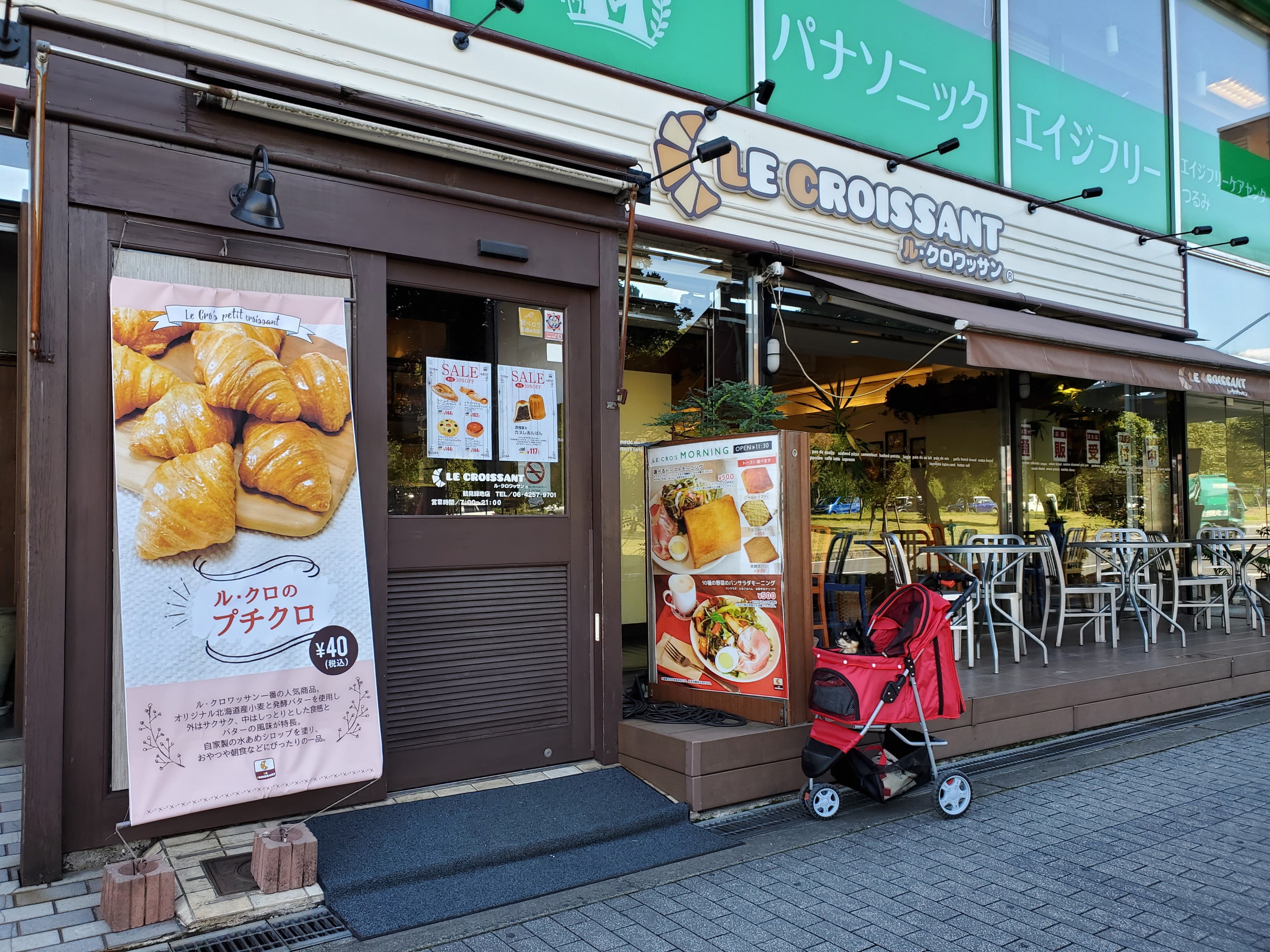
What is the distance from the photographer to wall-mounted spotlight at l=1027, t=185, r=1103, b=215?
8.23 meters

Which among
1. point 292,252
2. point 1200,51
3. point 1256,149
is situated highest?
point 1200,51

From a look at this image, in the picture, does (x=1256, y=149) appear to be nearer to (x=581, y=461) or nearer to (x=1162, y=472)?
(x=1162, y=472)

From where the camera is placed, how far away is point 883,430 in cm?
851

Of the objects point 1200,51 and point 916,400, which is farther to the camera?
point 1200,51

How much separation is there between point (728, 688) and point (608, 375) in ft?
6.14

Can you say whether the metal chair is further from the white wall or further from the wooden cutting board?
the wooden cutting board

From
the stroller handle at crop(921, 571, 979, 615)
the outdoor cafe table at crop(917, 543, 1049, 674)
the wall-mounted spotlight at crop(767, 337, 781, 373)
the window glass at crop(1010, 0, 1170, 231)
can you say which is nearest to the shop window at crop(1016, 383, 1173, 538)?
the window glass at crop(1010, 0, 1170, 231)

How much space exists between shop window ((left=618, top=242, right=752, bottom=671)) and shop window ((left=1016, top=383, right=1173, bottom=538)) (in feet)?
14.6

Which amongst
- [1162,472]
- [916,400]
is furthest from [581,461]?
[1162,472]

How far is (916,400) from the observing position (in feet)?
29.0

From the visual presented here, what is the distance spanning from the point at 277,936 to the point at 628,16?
552 centimetres

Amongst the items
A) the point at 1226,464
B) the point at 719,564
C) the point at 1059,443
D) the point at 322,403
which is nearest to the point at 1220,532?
the point at 1226,464

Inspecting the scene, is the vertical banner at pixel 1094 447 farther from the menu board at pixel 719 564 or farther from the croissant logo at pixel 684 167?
the menu board at pixel 719 564

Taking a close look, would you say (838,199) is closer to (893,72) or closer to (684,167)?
(893,72)
